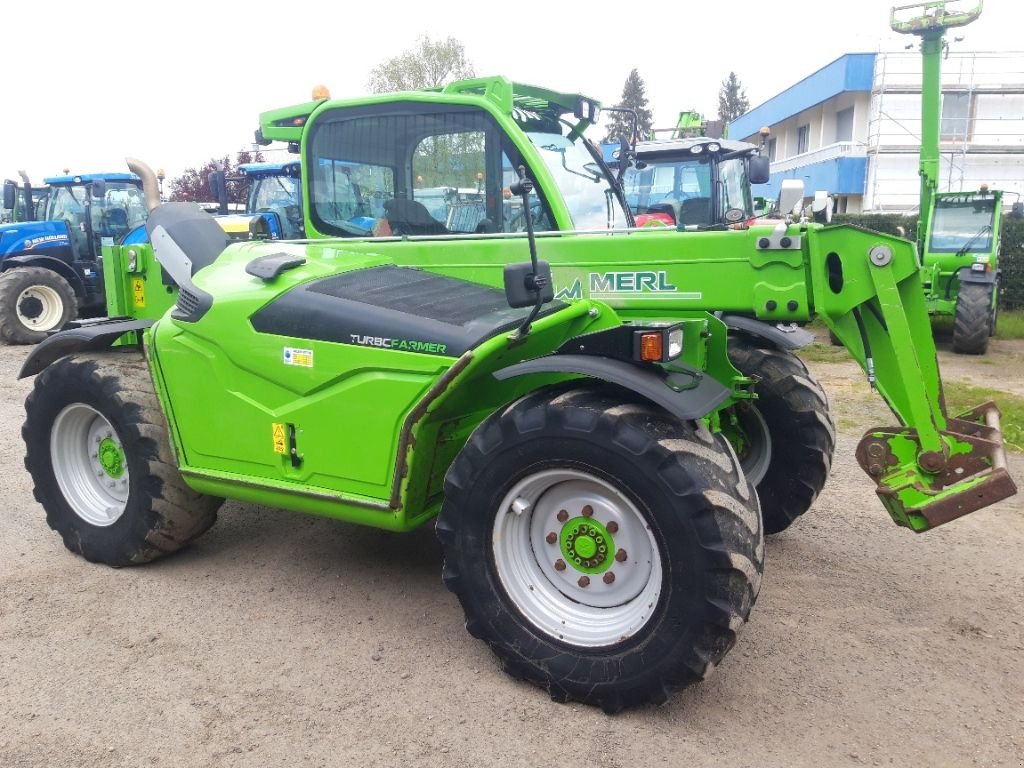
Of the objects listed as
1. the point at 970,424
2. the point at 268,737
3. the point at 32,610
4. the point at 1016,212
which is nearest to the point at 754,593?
the point at 970,424

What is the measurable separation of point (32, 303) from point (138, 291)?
9.30m

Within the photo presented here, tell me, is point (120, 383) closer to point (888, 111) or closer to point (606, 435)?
point (606, 435)

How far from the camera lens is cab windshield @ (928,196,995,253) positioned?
40.8ft

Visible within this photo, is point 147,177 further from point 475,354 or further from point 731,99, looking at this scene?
point 731,99

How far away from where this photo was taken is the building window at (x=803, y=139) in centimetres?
3573

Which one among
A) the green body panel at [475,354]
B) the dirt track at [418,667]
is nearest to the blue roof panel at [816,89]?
the dirt track at [418,667]

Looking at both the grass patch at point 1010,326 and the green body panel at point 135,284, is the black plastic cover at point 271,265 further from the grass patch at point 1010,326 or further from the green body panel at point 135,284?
the grass patch at point 1010,326

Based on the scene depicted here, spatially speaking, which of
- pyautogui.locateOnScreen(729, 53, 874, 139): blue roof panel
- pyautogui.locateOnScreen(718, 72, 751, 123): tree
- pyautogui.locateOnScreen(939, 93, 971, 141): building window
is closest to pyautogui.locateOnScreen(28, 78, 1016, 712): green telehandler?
pyautogui.locateOnScreen(939, 93, 971, 141): building window

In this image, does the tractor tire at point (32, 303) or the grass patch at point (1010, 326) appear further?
the grass patch at point (1010, 326)

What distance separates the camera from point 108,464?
14.4 feet

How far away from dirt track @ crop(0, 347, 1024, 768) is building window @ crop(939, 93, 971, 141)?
28001 millimetres

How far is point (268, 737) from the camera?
9.48 feet

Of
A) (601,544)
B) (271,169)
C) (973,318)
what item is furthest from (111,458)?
(973,318)

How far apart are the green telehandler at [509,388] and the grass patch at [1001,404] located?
3.45m
